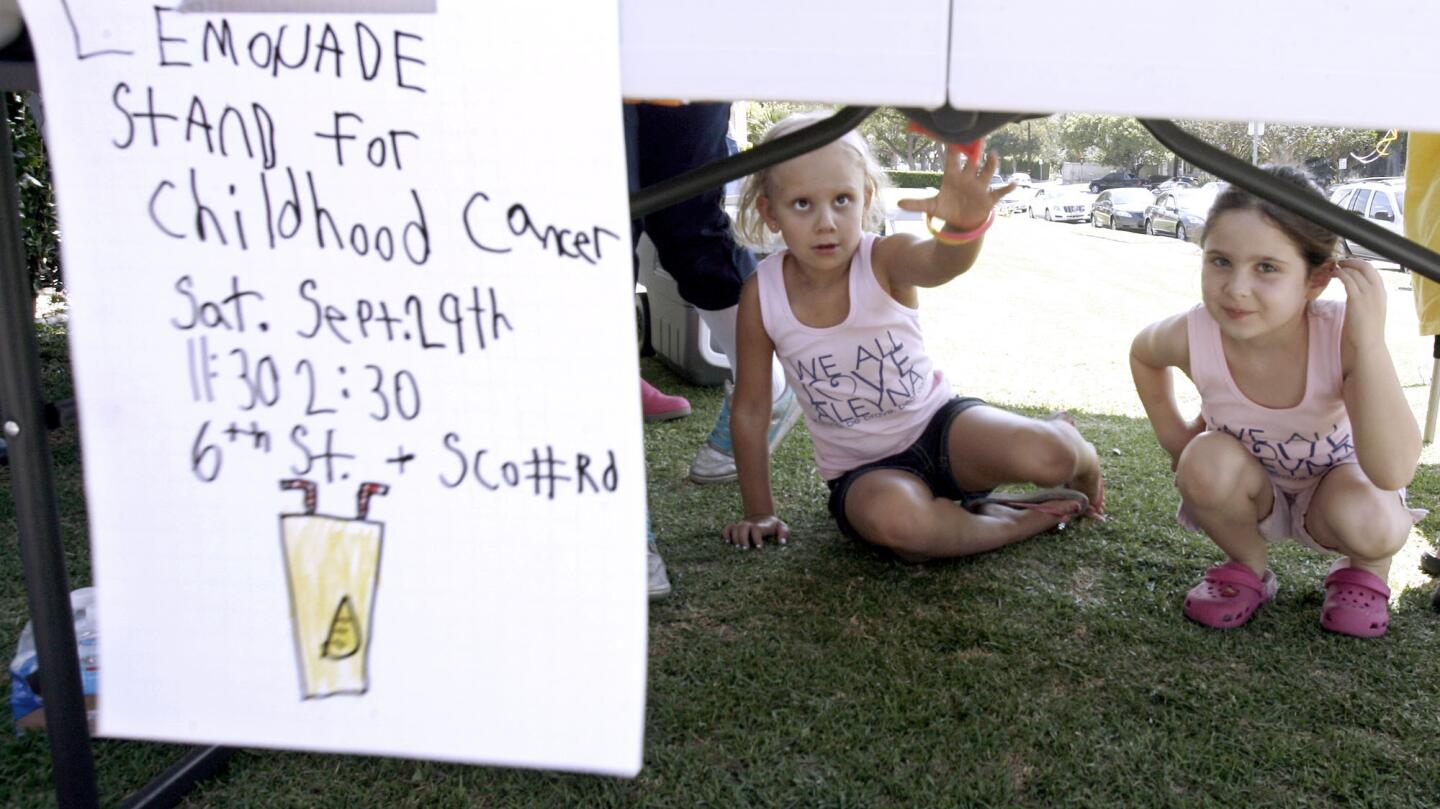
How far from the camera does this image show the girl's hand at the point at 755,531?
180 centimetres

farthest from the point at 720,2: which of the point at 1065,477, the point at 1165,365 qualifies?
the point at 1065,477

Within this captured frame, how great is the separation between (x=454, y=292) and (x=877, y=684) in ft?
2.84

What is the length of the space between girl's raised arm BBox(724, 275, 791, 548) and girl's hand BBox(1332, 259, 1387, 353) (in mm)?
868

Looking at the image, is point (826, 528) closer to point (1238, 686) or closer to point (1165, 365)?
point (1165, 365)

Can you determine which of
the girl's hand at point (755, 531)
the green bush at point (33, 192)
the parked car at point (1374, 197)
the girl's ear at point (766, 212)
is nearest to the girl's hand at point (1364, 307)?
the girl's ear at point (766, 212)

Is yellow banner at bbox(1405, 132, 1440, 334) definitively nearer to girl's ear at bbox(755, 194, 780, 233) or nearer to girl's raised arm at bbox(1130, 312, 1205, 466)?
girl's raised arm at bbox(1130, 312, 1205, 466)

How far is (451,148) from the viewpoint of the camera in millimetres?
616

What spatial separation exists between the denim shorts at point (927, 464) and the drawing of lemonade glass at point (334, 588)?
3.92ft

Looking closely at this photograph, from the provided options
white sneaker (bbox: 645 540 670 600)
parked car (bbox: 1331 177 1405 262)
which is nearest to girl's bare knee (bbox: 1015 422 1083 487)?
white sneaker (bbox: 645 540 670 600)

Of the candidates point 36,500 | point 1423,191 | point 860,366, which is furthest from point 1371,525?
point 36,500

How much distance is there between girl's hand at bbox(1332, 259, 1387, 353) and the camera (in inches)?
48.8

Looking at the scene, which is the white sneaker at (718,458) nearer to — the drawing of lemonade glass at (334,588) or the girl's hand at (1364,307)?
the girl's hand at (1364,307)

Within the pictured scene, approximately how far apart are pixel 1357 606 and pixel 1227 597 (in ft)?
0.53

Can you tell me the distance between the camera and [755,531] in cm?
180
